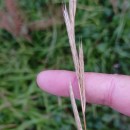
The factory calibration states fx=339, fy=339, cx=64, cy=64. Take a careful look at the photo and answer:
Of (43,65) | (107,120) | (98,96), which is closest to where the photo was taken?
(98,96)

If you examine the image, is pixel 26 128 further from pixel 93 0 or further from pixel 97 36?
pixel 93 0

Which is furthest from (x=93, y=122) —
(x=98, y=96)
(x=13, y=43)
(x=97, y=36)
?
(x=98, y=96)

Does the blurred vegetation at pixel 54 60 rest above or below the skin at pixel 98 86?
below

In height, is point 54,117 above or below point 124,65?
below

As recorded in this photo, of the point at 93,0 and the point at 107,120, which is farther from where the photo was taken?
the point at 93,0

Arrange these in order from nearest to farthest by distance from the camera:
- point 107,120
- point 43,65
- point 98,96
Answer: point 98,96
point 107,120
point 43,65

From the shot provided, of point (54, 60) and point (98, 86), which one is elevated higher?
point (98, 86)

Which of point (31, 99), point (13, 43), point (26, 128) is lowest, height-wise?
point (26, 128)

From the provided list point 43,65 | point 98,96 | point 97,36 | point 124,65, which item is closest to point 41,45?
point 43,65
